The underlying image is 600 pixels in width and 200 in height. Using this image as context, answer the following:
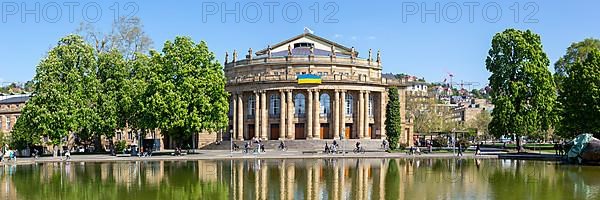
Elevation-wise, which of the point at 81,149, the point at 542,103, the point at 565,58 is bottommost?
the point at 81,149

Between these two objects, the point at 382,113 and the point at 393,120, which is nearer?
the point at 393,120

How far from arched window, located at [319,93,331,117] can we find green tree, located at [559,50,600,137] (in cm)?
3706

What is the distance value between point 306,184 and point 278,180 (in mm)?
3154

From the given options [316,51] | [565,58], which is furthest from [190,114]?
[565,58]

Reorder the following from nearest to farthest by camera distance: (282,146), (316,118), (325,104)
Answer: (282,146)
(316,118)
(325,104)

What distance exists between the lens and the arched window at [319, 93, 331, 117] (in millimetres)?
95750

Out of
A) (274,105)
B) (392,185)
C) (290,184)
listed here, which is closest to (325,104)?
(274,105)

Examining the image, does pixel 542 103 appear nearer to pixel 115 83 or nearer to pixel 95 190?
pixel 115 83

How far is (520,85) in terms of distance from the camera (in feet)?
242

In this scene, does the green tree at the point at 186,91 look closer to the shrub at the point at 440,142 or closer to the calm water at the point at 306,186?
the calm water at the point at 306,186

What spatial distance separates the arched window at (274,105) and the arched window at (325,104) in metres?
6.21

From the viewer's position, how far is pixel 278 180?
35.6m

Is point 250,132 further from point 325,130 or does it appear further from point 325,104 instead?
point 325,104

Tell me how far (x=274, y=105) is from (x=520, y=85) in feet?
119
